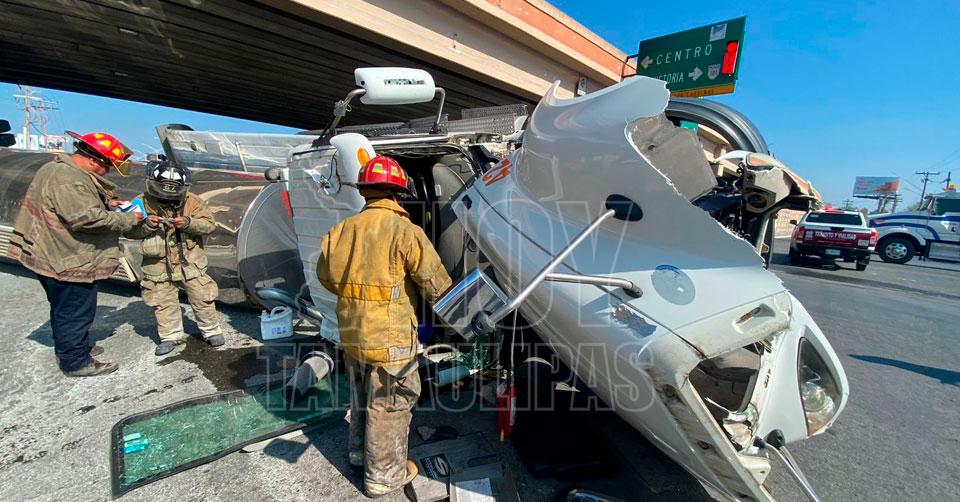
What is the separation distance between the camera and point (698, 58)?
30.1ft

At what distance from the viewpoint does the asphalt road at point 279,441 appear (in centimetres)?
216

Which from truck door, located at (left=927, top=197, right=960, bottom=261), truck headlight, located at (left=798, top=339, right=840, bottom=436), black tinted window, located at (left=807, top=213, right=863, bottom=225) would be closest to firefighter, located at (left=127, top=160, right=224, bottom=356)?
truck headlight, located at (left=798, top=339, right=840, bottom=436)

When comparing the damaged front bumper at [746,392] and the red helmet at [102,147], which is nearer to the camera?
the damaged front bumper at [746,392]

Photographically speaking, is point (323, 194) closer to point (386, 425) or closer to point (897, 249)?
point (386, 425)

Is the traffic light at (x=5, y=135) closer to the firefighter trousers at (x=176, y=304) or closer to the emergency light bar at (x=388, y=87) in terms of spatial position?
the firefighter trousers at (x=176, y=304)

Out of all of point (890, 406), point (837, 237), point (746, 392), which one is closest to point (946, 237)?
point (837, 237)

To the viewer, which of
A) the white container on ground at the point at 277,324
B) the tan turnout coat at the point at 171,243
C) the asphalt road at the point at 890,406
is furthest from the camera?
the white container on ground at the point at 277,324

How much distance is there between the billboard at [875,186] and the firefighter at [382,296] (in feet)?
232

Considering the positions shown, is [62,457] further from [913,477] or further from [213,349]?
[913,477]

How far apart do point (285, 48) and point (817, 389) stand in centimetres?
792

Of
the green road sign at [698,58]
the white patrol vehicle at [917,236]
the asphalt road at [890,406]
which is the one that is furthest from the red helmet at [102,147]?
the white patrol vehicle at [917,236]

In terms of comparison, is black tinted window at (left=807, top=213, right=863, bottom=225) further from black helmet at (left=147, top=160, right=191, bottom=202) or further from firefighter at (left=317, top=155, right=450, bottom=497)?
black helmet at (left=147, top=160, right=191, bottom=202)

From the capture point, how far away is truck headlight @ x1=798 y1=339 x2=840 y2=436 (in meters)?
1.99

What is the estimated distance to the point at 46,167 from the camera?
9.54ft
